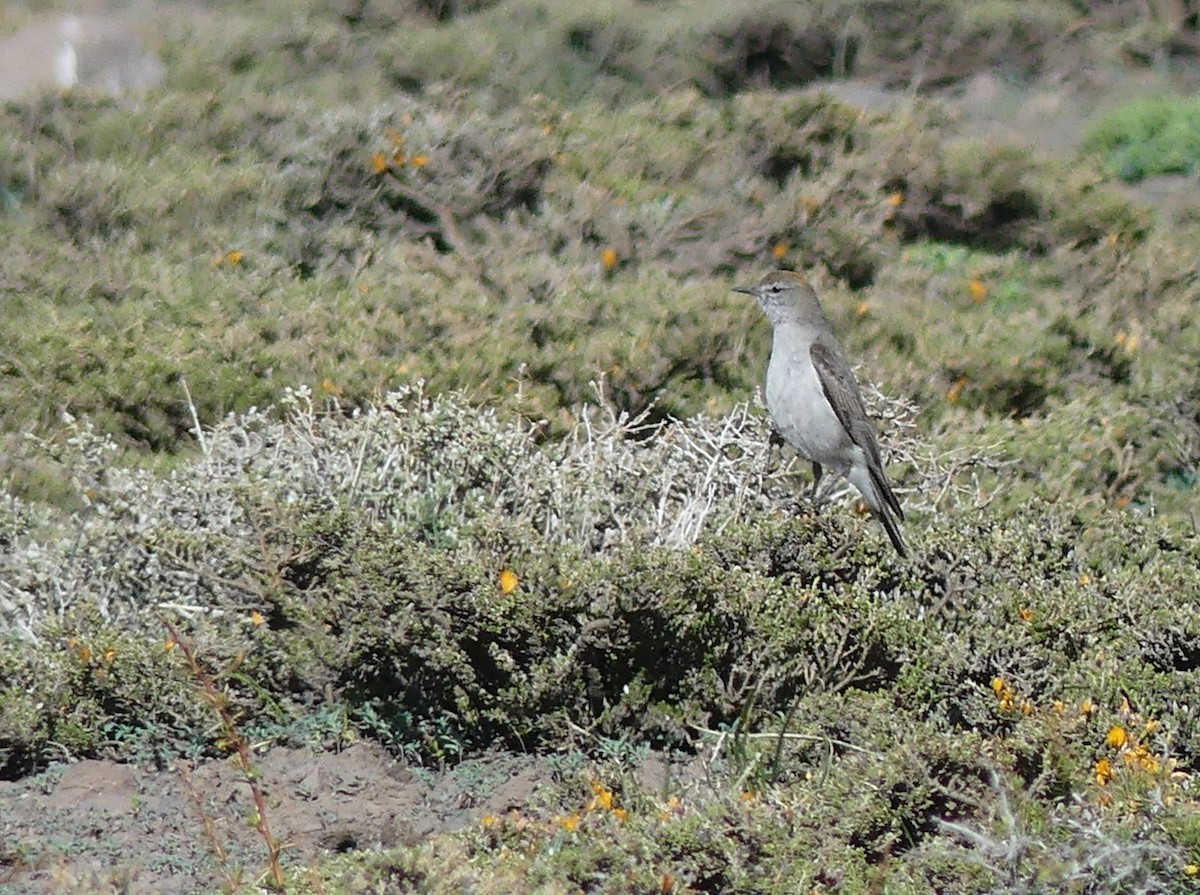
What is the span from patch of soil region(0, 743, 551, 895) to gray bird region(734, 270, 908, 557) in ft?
6.25

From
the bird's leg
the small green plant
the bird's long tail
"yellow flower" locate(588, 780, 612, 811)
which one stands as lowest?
the small green plant

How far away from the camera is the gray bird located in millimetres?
6383

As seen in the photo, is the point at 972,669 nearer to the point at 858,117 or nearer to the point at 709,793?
the point at 709,793

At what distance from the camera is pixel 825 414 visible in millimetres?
6465

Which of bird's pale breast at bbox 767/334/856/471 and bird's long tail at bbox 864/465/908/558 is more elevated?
bird's pale breast at bbox 767/334/856/471

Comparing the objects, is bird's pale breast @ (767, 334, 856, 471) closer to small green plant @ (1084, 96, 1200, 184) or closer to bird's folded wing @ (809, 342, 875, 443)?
bird's folded wing @ (809, 342, 875, 443)

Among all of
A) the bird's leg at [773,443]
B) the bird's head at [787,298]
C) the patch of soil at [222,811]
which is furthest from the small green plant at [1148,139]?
the patch of soil at [222,811]

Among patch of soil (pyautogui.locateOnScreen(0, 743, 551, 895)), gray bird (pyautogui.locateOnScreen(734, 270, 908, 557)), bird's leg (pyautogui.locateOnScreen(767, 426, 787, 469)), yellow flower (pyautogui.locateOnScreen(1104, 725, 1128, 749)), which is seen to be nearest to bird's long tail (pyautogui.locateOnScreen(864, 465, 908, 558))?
gray bird (pyautogui.locateOnScreen(734, 270, 908, 557))

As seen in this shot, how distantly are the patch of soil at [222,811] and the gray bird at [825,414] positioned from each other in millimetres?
1906

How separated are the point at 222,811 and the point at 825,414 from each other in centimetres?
280

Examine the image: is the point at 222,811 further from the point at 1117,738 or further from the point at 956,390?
the point at 956,390

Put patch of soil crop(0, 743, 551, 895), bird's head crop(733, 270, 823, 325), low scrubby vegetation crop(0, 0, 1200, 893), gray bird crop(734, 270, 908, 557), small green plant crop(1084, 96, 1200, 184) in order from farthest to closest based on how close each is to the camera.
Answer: small green plant crop(1084, 96, 1200, 184) < bird's head crop(733, 270, 823, 325) < gray bird crop(734, 270, 908, 557) < low scrubby vegetation crop(0, 0, 1200, 893) < patch of soil crop(0, 743, 551, 895)

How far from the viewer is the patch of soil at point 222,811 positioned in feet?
14.3

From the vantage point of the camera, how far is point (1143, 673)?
5.12 meters
